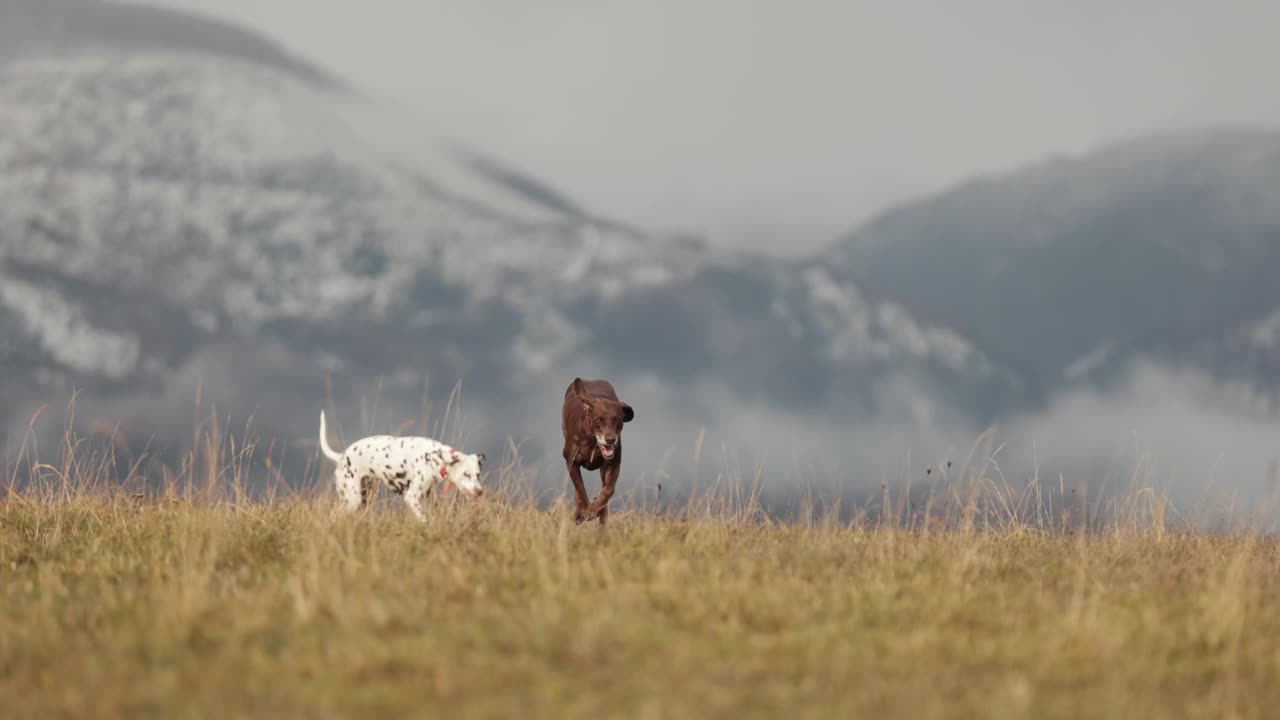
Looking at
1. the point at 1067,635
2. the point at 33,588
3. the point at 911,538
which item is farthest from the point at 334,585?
the point at 911,538

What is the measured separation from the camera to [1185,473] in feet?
48.6

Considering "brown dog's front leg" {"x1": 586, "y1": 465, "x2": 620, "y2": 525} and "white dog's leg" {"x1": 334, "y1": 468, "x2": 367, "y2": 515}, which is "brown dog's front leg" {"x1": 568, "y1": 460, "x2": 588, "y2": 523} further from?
"white dog's leg" {"x1": 334, "y1": 468, "x2": 367, "y2": 515}

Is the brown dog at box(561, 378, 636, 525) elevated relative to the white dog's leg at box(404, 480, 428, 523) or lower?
elevated

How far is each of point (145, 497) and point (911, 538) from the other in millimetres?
9585

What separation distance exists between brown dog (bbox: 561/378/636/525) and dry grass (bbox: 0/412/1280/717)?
2.27ft

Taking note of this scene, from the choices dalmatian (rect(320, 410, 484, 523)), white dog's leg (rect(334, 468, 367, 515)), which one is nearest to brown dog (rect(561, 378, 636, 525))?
dalmatian (rect(320, 410, 484, 523))

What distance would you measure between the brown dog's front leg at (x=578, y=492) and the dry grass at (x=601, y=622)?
49cm

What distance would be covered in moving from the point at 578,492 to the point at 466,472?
143 centimetres

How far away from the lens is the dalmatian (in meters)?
14.2

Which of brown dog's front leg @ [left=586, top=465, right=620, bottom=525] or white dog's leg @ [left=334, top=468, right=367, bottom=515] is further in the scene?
white dog's leg @ [left=334, top=468, right=367, bottom=515]

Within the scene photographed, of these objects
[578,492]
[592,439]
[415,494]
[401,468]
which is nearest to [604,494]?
[578,492]

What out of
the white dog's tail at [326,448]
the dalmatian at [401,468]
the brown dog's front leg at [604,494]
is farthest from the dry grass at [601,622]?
the white dog's tail at [326,448]

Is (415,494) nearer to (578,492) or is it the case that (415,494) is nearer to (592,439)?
(578,492)

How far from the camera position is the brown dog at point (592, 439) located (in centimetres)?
1332
